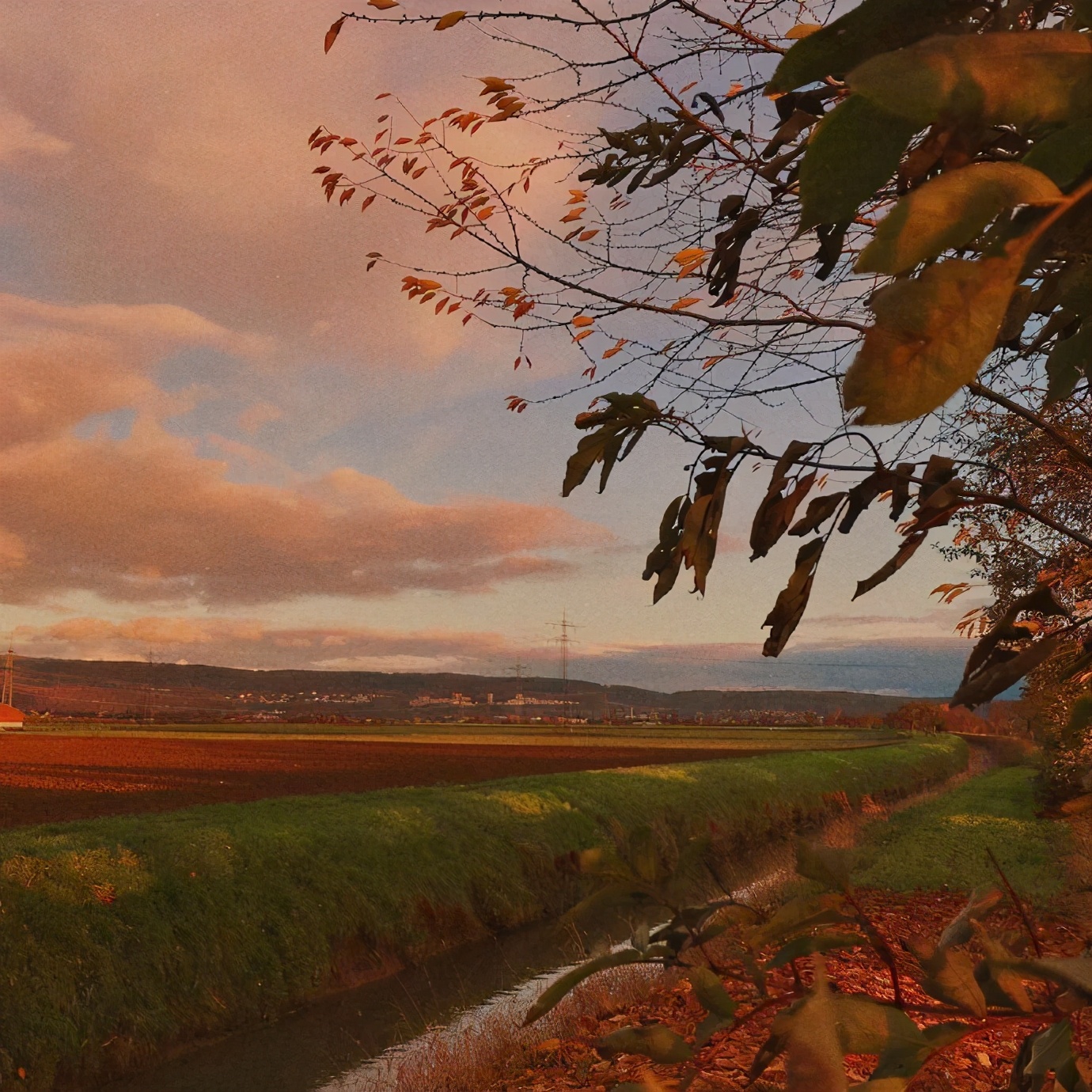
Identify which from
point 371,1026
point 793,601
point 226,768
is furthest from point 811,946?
point 226,768

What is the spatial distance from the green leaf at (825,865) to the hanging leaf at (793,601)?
49 centimetres

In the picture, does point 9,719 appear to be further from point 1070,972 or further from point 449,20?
point 1070,972

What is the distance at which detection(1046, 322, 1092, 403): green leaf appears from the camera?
872 millimetres

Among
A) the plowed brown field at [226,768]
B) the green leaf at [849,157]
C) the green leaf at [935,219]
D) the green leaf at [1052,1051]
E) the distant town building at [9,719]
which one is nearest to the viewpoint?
the green leaf at [935,219]

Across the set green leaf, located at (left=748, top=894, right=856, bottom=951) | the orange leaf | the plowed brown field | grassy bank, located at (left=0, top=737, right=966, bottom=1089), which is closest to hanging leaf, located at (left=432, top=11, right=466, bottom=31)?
the orange leaf

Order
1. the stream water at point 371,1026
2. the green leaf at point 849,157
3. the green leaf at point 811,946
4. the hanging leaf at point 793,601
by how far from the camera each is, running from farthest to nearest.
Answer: the stream water at point 371,1026, the hanging leaf at point 793,601, the green leaf at point 811,946, the green leaf at point 849,157

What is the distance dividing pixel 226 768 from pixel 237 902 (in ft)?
80.9

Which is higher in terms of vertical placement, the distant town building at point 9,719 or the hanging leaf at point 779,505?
the hanging leaf at point 779,505

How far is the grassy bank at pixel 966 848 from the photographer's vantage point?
12.3m

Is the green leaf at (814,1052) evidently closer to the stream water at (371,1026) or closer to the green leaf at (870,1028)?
the green leaf at (870,1028)

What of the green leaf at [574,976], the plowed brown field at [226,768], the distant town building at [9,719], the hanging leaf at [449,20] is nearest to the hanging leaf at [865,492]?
the green leaf at [574,976]

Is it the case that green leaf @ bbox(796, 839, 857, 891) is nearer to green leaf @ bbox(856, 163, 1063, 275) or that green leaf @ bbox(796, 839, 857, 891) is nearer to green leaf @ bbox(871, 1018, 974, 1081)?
green leaf @ bbox(871, 1018, 974, 1081)

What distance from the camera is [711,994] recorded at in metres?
1.14

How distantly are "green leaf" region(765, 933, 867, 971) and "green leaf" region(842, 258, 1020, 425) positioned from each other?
74cm
